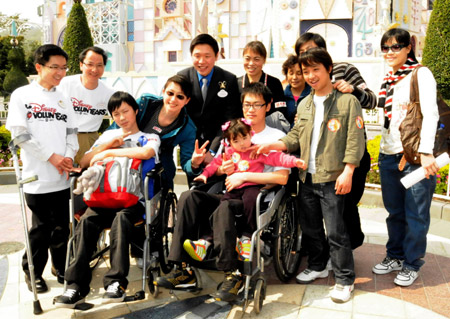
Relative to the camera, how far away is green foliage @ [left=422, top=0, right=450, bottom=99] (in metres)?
10.2

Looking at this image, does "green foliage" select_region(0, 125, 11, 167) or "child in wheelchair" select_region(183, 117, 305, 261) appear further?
"green foliage" select_region(0, 125, 11, 167)

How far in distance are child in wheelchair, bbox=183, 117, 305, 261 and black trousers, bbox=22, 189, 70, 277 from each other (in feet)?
4.01

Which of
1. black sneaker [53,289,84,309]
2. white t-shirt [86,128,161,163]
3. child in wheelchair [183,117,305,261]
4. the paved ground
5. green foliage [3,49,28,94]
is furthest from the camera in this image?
green foliage [3,49,28,94]

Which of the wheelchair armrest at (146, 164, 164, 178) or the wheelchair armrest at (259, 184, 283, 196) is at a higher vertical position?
the wheelchair armrest at (146, 164, 164, 178)

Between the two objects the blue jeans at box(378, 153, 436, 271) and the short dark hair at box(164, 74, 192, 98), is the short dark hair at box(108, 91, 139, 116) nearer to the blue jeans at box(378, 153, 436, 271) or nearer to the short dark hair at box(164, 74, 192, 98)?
the short dark hair at box(164, 74, 192, 98)

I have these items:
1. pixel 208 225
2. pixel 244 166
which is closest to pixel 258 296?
pixel 208 225

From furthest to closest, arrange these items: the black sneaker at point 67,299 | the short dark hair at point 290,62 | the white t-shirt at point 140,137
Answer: the short dark hair at point 290,62
the white t-shirt at point 140,137
the black sneaker at point 67,299

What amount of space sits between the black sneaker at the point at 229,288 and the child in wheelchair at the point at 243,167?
0.55 ft

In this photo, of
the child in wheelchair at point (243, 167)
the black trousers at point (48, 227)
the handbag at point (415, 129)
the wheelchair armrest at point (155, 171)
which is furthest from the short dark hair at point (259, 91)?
the black trousers at point (48, 227)

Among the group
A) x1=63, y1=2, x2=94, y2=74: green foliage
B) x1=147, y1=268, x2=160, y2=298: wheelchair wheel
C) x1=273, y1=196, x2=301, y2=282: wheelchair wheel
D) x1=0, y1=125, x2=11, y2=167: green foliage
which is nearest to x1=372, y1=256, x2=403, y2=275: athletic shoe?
x1=273, y1=196, x2=301, y2=282: wheelchair wheel

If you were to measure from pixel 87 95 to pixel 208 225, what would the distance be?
1.84m

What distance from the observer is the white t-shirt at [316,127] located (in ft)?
10.6

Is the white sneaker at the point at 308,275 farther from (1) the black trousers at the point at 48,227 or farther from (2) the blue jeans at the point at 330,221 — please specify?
(1) the black trousers at the point at 48,227

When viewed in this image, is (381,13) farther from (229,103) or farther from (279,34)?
(229,103)
